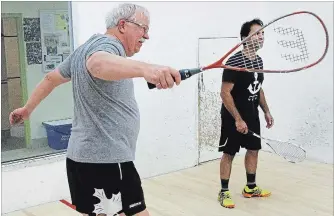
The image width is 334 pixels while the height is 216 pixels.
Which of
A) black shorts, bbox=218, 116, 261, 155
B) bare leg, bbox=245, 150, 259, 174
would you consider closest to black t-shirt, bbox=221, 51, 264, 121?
black shorts, bbox=218, 116, 261, 155

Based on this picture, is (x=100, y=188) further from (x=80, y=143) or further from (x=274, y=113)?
(x=274, y=113)

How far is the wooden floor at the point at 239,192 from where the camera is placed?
3.06 metres

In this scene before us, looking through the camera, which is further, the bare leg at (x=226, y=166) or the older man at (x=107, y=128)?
the bare leg at (x=226, y=166)

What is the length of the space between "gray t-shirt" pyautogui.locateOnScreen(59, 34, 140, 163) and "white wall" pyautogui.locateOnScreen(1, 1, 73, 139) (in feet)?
4.96

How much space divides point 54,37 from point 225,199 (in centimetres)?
161

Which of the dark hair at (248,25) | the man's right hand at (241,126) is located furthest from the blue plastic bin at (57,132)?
the dark hair at (248,25)

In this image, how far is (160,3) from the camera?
12.3ft

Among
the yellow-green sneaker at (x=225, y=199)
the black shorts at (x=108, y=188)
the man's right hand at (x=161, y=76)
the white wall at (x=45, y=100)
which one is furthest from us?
the white wall at (x=45, y=100)

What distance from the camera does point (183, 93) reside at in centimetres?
399

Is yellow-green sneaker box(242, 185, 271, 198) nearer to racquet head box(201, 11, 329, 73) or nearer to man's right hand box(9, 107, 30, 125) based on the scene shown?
racquet head box(201, 11, 329, 73)

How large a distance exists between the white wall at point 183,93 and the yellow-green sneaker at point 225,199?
2.70 ft

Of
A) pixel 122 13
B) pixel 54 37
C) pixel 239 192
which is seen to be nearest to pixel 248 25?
pixel 239 192

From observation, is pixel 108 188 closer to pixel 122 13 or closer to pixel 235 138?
pixel 122 13

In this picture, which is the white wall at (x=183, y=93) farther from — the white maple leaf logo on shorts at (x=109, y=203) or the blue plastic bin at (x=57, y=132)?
the white maple leaf logo on shorts at (x=109, y=203)
